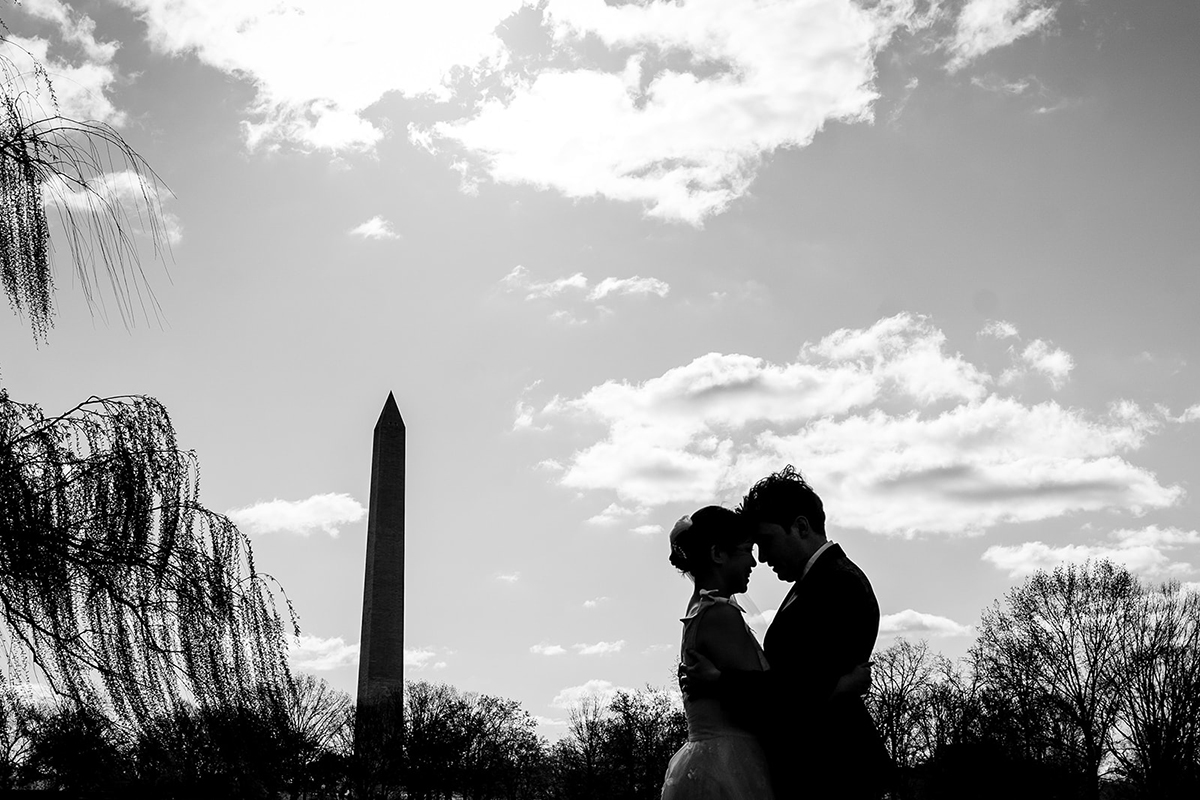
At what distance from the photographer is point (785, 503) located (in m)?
4.96

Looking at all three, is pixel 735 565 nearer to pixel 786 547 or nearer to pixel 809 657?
pixel 786 547


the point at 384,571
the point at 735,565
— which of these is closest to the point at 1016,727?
the point at 384,571

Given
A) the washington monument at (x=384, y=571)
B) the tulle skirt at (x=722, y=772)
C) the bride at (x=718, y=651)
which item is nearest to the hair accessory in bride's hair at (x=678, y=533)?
the bride at (x=718, y=651)

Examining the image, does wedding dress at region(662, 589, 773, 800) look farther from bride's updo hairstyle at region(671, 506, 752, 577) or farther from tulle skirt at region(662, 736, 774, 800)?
bride's updo hairstyle at region(671, 506, 752, 577)

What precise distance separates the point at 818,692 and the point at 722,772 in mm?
597

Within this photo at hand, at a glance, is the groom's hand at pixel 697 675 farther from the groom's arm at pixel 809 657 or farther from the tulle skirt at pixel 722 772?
the tulle skirt at pixel 722 772

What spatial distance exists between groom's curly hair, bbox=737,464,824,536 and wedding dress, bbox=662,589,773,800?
414 millimetres

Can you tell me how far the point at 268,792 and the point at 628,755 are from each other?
2153 inches

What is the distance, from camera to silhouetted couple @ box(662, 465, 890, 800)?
445 cm

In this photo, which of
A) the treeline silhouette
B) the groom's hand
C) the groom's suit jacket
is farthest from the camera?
the treeline silhouette

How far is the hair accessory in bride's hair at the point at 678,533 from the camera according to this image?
5.20 meters

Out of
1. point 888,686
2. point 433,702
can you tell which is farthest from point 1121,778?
point 433,702

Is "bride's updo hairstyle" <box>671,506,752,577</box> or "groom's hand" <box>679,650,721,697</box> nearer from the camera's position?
"groom's hand" <box>679,650,721,697</box>

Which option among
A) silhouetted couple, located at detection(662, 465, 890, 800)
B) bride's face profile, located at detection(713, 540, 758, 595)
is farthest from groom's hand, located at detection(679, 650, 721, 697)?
bride's face profile, located at detection(713, 540, 758, 595)
